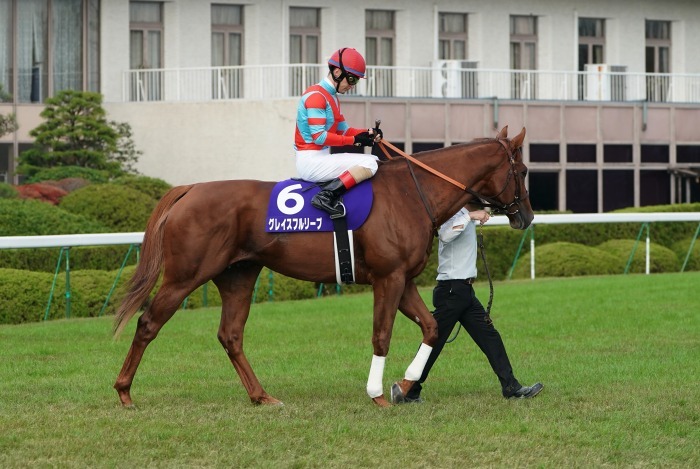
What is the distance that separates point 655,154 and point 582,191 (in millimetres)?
1814

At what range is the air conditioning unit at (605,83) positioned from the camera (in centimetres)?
3005

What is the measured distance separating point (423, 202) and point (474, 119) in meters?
19.3

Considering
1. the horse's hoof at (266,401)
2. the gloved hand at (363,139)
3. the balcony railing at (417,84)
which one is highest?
the balcony railing at (417,84)

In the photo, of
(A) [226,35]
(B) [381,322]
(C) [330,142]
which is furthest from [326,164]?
(A) [226,35]

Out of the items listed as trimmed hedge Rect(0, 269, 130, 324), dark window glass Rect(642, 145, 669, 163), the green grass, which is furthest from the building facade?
the green grass

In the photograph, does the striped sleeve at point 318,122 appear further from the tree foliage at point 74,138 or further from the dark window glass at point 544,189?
the dark window glass at point 544,189

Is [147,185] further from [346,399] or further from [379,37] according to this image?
[346,399]

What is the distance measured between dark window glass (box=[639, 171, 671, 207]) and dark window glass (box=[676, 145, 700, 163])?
0.48 metres

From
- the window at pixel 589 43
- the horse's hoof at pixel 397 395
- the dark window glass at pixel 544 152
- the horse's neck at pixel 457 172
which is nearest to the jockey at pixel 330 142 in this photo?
the horse's neck at pixel 457 172

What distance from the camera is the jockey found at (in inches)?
330

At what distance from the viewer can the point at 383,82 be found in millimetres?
28203

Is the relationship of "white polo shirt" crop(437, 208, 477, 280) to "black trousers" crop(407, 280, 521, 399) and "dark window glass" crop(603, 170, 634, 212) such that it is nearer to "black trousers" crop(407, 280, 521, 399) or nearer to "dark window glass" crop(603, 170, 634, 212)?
"black trousers" crop(407, 280, 521, 399)

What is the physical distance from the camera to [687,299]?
49.8ft

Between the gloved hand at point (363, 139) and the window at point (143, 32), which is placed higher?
the window at point (143, 32)
